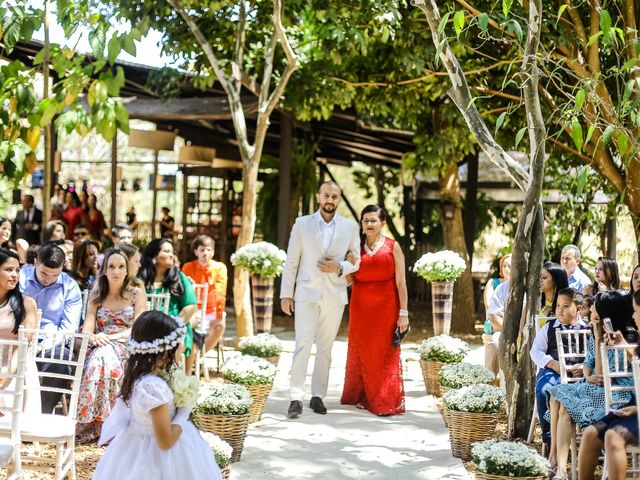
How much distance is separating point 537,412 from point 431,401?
7.24 ft

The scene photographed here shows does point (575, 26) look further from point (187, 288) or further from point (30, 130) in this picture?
point (30, 130)

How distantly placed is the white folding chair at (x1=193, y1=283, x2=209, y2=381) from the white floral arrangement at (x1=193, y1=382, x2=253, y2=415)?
8.04 ft

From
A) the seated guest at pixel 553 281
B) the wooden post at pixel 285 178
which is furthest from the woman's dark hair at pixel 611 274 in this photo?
the wooden post at pixel 285 178

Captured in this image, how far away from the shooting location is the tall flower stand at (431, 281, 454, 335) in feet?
31.0

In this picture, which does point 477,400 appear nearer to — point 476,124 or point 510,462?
point 510,462

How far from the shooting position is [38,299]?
721 centimetres

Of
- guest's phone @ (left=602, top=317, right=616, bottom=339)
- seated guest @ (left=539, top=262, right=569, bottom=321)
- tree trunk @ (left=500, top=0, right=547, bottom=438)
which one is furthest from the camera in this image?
seated guest @ (left=539, top=262, right=569, bottom=321)

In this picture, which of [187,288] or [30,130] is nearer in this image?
[30,130]

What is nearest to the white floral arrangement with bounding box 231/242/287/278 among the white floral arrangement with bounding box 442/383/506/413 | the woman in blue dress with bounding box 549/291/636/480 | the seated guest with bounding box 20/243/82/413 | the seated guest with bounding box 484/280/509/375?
the seated guest with bounding box 484/280/509/375

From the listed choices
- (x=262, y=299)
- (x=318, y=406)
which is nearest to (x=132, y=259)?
(x=318, y=406)

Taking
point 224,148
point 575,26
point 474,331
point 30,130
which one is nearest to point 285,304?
point 30,130

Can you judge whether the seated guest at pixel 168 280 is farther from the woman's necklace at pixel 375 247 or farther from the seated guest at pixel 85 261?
the woman's necklace at pixel 375 247

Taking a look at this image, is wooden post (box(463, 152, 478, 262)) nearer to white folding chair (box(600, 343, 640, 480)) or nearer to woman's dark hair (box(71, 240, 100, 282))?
woman's dark hair (box(71, 240, 100, 282))

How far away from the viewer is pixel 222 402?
239 inches
